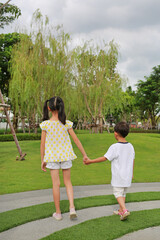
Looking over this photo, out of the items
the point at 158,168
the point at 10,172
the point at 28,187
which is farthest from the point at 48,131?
the point at 158,168

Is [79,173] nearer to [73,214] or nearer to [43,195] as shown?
[43,195]

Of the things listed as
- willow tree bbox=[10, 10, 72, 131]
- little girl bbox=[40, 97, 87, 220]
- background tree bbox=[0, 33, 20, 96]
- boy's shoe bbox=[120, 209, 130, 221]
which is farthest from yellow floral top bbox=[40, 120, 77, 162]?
background tree bbox=[0, 33, 20, 96]

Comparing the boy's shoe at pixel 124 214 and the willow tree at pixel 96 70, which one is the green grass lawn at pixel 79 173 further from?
the willow tree at pixel 96 70

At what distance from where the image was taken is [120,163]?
4.00 m

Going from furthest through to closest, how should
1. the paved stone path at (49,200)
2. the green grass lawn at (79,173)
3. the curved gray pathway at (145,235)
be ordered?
the green grass lawn at (79,173)
the paved stone path at (49,200)
the curved gray pathway at (145,235)

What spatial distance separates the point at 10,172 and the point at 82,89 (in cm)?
1359

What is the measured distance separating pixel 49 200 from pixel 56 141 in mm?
1796

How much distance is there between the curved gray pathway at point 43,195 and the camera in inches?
201

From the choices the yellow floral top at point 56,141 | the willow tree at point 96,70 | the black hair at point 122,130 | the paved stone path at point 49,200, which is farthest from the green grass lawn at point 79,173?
the willow tree at point 96,70

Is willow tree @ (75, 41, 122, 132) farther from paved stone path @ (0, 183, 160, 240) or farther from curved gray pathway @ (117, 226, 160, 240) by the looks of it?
curved gray pathway @ (117, 226, 160, 240)

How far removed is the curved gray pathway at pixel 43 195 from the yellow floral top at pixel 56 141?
155cm

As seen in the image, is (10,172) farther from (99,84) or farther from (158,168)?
(99,84)

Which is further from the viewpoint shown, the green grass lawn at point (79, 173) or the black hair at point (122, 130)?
the green grass lawn at point (79, 173)

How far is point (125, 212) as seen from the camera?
3846mm
